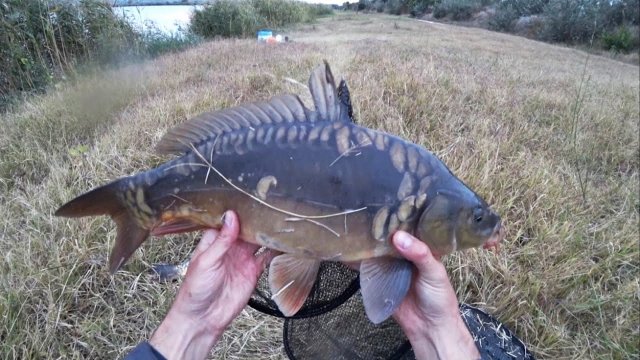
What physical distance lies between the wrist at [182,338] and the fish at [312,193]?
14.6 inches

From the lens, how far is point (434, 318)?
5.52 ft

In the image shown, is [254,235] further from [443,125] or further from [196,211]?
[443,125]

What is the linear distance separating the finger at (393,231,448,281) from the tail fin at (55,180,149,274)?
813 millimetres

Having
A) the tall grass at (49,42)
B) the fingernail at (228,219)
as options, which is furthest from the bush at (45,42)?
the fingernail at (228,219)

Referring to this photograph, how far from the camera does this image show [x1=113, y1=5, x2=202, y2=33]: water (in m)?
7.54

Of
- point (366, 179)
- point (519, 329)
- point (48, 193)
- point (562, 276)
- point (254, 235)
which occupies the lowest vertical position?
point (519, 329)

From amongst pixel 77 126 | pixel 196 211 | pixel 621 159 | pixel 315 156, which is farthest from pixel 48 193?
pixel 621 159

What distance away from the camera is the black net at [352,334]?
6.62ft

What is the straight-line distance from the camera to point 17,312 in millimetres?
2232

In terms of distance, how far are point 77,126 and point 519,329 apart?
149 inches

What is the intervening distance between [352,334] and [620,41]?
18.1 m

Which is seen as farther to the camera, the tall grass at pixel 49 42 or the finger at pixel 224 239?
the tall grass at pixel 49 42

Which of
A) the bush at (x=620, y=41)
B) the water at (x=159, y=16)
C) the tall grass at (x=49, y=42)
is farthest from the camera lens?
the bush at (x=620, y=41)

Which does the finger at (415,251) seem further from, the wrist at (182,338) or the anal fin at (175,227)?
the wrist at (182,338)
